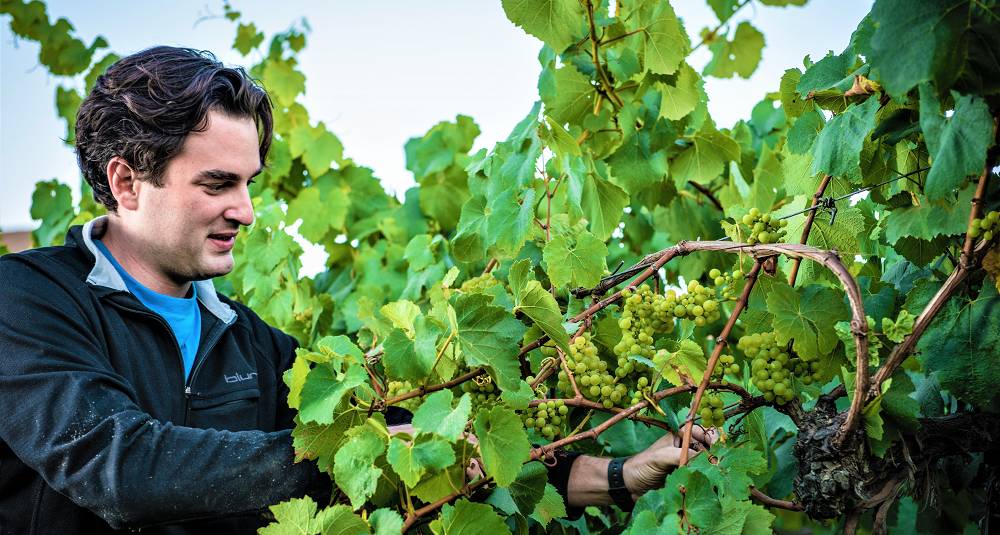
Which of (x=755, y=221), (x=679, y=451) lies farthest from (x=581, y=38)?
(x=679, y=451)

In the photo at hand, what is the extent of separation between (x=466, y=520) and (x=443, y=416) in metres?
0.16

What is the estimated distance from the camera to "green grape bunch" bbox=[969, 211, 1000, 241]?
4.62ft

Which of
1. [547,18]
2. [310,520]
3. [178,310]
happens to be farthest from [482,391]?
[178,310]

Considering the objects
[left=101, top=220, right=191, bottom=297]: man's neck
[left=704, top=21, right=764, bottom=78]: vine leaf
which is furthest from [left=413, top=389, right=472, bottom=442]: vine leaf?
[left=704, top=21, right=764, bottom=78]: vine leaf

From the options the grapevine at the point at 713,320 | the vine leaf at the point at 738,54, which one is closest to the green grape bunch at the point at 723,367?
the grapevine at the point at 713,320

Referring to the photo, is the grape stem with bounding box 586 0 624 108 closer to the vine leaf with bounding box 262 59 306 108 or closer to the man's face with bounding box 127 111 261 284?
the man's face with bounding box 127 111 261 284

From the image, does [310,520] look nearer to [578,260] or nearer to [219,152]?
[578,260]

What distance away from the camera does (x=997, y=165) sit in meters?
1.45

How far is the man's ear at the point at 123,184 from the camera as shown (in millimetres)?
2281

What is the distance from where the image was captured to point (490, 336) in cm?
160

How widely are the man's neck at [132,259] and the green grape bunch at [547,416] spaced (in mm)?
985

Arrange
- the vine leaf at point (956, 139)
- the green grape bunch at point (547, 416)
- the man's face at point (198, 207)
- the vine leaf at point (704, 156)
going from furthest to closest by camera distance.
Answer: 1. the vine leaf at point (704, 156)
2. the man's face at point (198, 207)
3. the green grape bunch at point (547, 416)
4. the vine leaf at point (956, 139)

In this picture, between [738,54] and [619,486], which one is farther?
[738,54]

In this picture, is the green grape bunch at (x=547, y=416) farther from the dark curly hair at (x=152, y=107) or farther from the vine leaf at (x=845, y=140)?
the dark curly hair at (x=152, y=107)
